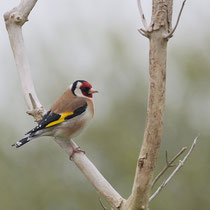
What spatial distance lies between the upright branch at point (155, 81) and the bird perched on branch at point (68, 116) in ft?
4.38

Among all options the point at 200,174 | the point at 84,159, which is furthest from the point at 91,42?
the point at 84,159

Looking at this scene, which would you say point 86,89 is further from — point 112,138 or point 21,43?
point 112,138

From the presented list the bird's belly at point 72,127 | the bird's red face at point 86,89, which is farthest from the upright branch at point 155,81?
the bird's red face at point 86,89

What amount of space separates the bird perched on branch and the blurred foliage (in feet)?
15.9

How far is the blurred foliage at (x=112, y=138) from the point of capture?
1166cm

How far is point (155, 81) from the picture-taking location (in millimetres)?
4039

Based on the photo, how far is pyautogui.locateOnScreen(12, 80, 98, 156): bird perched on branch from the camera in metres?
5.64

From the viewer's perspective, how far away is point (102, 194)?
15.1ft

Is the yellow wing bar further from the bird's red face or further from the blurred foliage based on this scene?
the blurred foliage

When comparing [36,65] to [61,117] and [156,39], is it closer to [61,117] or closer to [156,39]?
[61,117]

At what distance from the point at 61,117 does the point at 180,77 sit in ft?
22.7

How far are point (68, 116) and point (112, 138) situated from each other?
20.5 feet

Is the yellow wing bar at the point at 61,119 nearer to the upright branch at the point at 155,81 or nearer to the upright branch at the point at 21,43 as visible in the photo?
the upright branch at the point at 21,43

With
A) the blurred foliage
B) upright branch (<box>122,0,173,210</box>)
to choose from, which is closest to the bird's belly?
upright branch (<box>122,0,173,210</box>)
